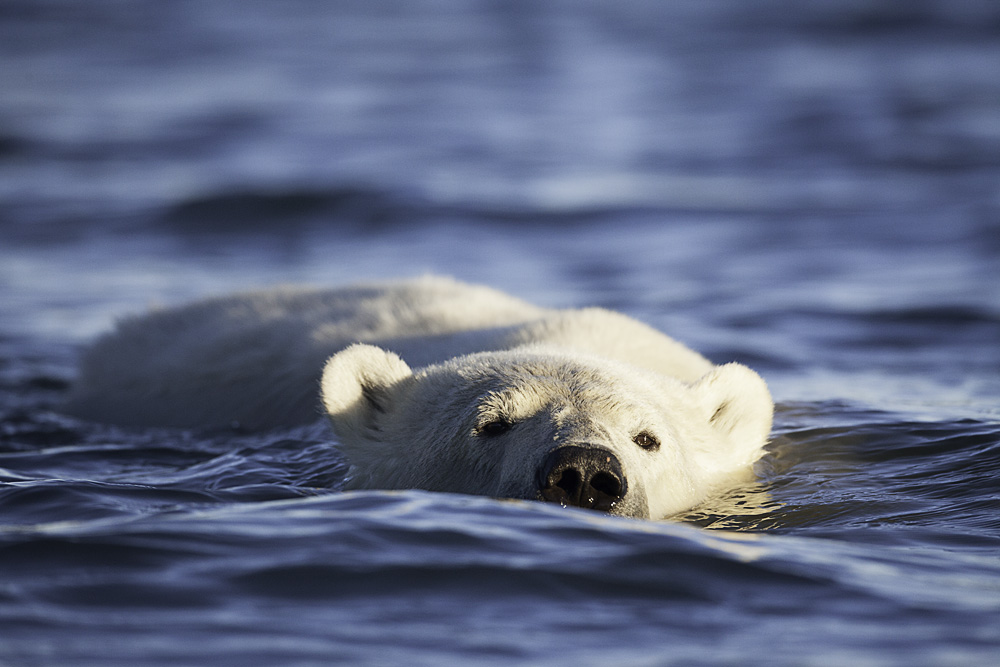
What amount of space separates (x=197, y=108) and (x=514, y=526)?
52.3ft

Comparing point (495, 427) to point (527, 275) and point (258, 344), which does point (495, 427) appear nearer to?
point (258, 344)

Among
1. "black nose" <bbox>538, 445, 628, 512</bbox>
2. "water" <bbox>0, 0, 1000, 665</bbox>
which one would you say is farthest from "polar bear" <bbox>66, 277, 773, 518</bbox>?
"water" <bbox>0, 0, 1000, 665</bbox>

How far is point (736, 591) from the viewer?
10.8 ft

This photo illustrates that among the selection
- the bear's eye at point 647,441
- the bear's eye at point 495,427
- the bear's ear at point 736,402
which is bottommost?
the bear's eye at point 495,427

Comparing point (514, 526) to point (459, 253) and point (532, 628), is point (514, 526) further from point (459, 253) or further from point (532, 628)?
point (459, 253)

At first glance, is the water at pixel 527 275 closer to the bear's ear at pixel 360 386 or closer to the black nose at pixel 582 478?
the black nose at pixel 582 478

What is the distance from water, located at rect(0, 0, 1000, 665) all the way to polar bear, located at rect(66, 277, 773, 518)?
0.60 ft

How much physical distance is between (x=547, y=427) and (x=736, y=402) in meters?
1.25

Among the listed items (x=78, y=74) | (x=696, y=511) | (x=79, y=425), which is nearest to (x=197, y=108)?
(x=78, y=74)

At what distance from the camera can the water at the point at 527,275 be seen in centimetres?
311

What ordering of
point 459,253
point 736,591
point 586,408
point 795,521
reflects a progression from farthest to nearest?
point 459,253 → point 795,521 → point 586,408 → point 736,591

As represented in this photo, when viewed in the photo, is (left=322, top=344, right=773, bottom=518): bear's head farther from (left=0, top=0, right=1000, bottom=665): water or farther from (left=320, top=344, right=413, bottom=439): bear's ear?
(left=0, top=0, right=1000, bottom=665): water

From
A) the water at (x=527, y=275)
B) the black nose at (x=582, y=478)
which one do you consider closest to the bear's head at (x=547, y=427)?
the black nose at (x=582, y=478)

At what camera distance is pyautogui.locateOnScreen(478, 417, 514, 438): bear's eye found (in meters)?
4.15
